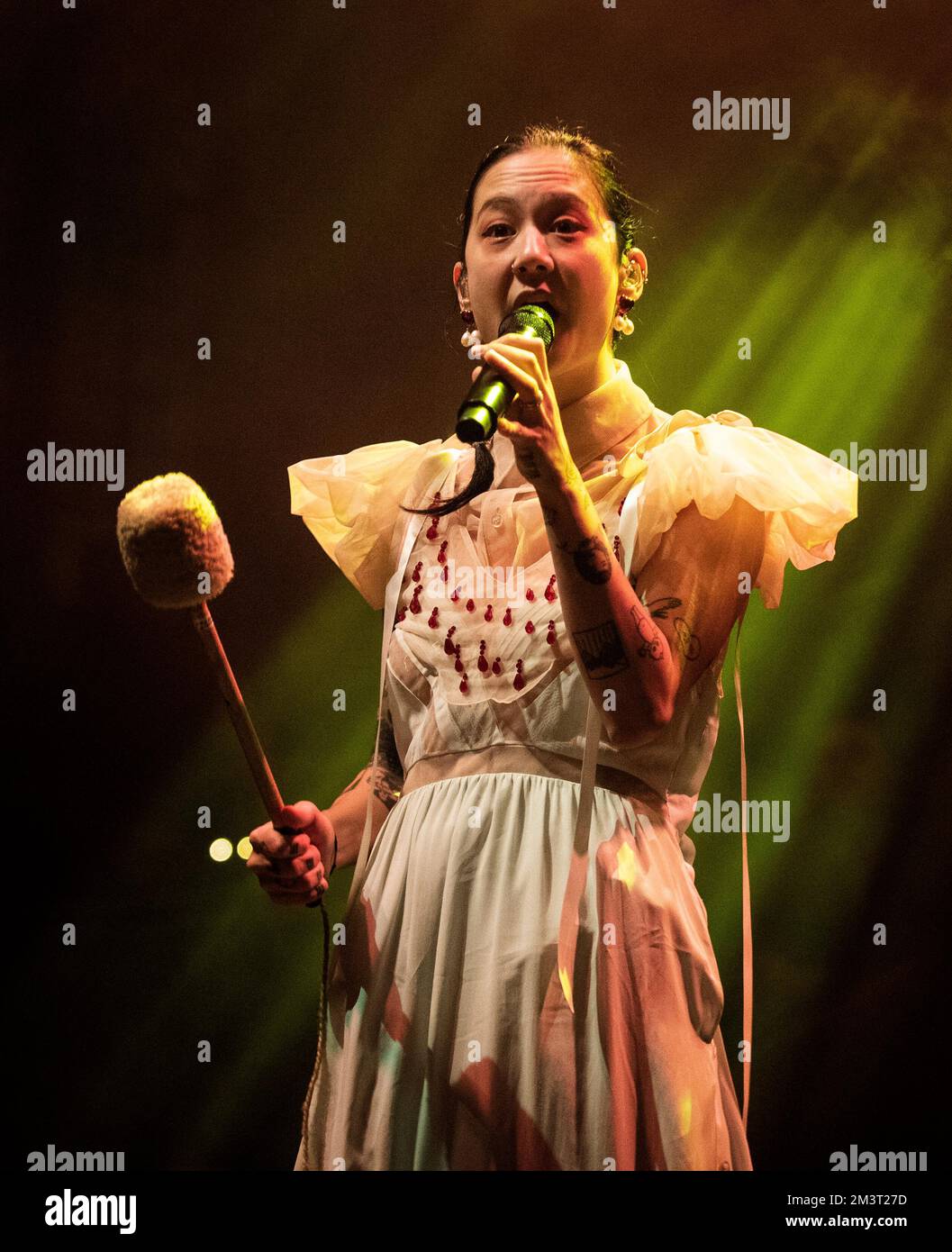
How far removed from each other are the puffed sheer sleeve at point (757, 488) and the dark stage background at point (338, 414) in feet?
1.66

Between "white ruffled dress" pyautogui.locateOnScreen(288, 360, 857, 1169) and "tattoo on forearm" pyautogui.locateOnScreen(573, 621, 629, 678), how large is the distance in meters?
0.06

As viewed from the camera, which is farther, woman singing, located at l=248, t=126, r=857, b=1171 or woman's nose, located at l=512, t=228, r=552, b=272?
woman's nose, located at l=512, t=228, r=552, b=272

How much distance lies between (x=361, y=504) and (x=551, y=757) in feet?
1.34

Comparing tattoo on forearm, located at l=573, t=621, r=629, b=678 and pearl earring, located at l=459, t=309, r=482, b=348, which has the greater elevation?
pearl earring, located at l=459, t=309, r=482, b=348

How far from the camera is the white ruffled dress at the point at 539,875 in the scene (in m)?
1.20

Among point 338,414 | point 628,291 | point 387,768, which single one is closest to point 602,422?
point 628,291

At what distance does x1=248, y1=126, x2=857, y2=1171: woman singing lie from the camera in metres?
1.20

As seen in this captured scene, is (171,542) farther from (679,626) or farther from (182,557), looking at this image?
(679,626)

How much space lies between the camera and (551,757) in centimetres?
129

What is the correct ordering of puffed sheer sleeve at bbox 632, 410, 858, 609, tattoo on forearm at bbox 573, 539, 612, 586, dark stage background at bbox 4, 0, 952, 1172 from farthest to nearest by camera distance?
dark stage background at bbox 4, 0, 952, 1172 → puffed sheer sleeve at bbox 632, 410, 858, 609 → tattoo on forearm at bbox 573, 539, 612, 586

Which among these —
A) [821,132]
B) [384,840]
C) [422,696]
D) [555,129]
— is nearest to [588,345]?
[555,129]

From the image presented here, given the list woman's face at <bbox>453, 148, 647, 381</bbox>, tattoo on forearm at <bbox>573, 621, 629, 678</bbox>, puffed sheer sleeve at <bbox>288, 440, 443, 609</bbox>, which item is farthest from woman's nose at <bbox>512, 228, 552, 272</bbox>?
tattoo on forearm at <bbox>573, 621, 629, 678</bbox>

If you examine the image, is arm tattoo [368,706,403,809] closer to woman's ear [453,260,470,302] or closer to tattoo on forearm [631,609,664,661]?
tattoo on forearm [631,609,664,661]

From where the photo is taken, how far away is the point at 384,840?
53.1 inches
